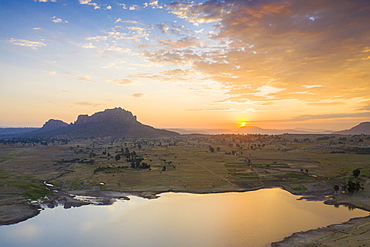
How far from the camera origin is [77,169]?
11919 centimetres

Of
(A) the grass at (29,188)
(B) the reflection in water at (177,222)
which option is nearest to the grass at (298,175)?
(B) the reflection in water at (177,222)

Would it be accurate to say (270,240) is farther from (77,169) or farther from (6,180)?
(77,169)

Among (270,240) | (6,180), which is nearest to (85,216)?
(270,240)

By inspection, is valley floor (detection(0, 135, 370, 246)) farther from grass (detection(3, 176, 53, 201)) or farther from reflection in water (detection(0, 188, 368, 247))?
reflection in water (detection(0, 188, 368, 247))

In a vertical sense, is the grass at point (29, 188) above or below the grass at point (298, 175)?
below

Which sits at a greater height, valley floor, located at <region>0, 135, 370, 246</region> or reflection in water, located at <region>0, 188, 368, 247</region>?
valley floor, located at <region>0, 135, 370, 246</region>

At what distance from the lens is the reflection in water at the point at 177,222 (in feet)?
152

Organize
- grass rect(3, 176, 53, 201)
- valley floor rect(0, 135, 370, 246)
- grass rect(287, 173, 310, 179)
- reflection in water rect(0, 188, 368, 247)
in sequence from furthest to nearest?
grass rect(287, 173, 310, 179), grass rect(3, 176, 53, 201), valley floor rect(0, 135, 370, 246), reflection in water rect(0, 188, 368, 247)

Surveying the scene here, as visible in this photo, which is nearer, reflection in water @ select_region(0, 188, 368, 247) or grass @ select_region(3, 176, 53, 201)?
reflection in water @ select_region(0, 188, 368, 247)

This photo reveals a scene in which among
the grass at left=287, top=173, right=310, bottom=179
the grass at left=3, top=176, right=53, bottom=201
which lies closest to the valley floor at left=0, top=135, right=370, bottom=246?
the grass at left=3, top=176, right=53, bottom=201

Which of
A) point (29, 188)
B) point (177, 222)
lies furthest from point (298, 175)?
point (29, 188)

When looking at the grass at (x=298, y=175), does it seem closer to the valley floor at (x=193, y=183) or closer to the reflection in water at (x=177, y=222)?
the valley floor at (x=193, y=183)

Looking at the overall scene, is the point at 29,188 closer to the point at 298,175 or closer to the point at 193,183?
the point at 193,183

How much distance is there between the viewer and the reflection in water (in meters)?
46.3
